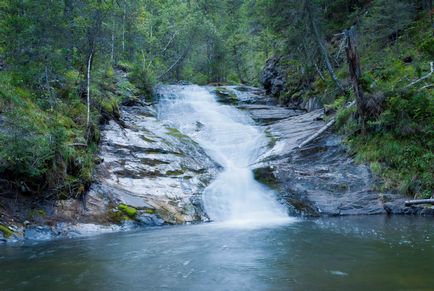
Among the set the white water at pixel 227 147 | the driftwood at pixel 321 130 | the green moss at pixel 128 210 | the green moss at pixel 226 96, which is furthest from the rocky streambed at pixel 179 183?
the green moss at pixel 226 96

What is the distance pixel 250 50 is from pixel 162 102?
19.3 metres

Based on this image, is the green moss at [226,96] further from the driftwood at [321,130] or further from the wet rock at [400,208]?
the wet rock at [400,208]

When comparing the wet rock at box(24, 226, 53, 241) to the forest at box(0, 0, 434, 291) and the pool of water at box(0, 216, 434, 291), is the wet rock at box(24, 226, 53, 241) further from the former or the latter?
A: the pool of water at box(0, 216, 434, 291)

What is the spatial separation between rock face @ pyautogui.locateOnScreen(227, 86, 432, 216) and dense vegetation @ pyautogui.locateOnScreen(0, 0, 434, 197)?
0.57 m

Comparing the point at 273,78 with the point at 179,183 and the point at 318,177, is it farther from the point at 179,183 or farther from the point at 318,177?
the point at 179,183

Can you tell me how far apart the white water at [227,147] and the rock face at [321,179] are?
1.87 ft

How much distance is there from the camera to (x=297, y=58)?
70.3 ft

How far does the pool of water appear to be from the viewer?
5.39 meters

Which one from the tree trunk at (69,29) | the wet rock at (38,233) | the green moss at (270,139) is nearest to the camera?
the wet rock at (38,233)

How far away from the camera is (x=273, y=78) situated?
26.3 metres

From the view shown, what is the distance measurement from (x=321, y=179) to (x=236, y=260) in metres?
7.13

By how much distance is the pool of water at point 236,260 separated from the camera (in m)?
5.39

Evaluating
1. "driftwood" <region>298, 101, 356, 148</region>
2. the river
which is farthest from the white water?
"driftwood" <region>298, 101, 356, 148</region>

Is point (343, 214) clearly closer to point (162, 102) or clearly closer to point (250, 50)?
point (162, 102)
